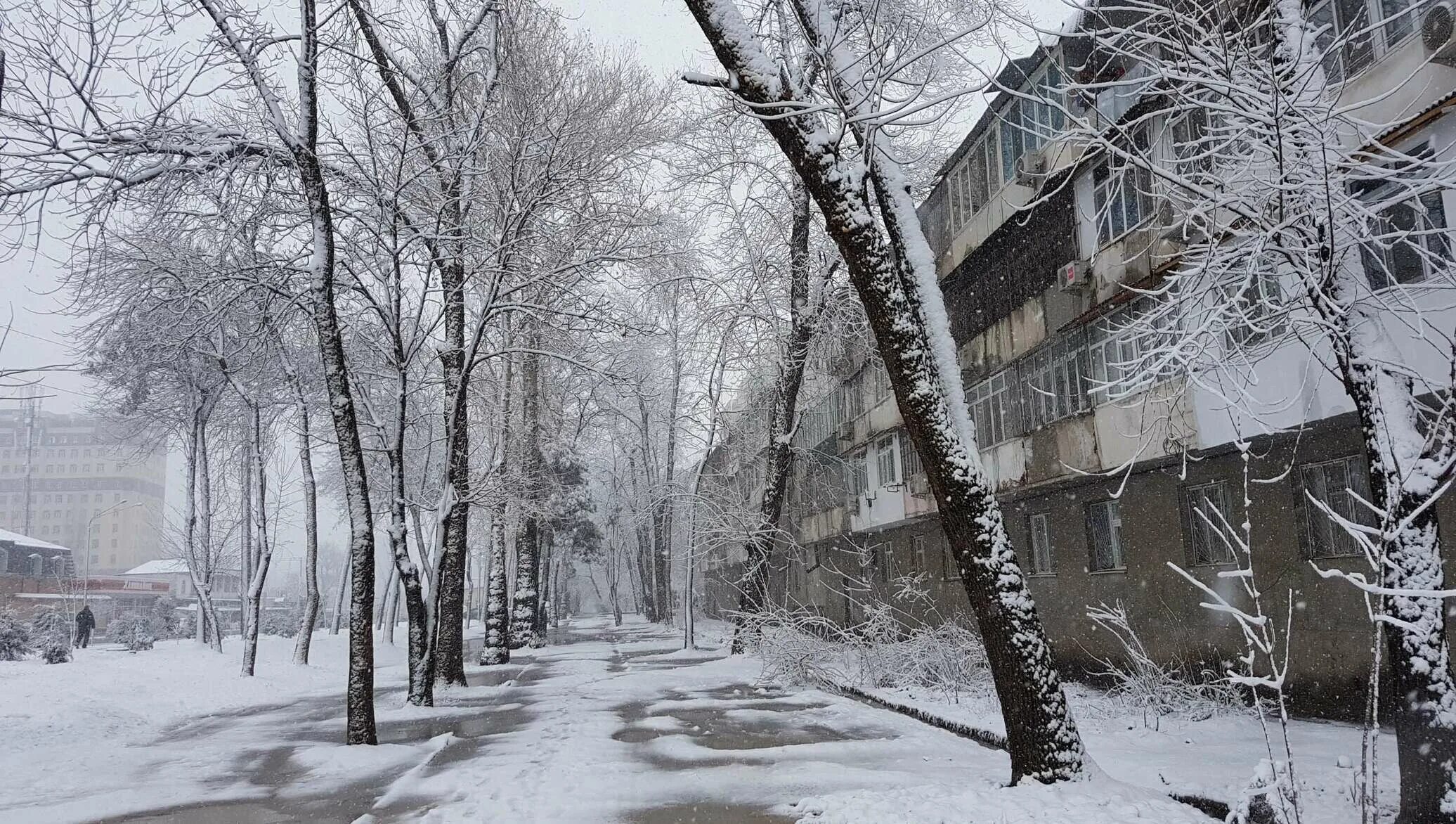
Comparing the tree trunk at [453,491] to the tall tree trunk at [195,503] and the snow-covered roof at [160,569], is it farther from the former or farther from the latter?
the snow-covered roof at [160,569]

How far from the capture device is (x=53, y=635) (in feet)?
95.0

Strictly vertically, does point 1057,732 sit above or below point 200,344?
below

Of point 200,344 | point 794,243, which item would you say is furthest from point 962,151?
point 200,344

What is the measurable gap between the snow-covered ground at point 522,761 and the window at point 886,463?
29.8 feet

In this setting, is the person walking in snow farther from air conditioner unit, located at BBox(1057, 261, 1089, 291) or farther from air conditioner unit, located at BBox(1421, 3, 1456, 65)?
air conditioner unit, located at BBox(1421, 3, 1456, 65)

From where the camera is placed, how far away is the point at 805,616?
17.0 m

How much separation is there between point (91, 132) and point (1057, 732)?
1090cm

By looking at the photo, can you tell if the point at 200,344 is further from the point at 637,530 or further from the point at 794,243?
the point at 637,530

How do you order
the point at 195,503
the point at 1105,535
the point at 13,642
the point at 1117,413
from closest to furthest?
the point at 1117,413
the point at 1105,535
the point at 13,642
the point at 195,503

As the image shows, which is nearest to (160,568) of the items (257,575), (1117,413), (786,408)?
(257,575)

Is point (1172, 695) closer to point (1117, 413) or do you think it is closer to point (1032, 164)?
point (1117, 413)

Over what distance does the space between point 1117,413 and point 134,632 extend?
35.6 m

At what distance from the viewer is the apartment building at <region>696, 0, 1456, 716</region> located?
9805 mm

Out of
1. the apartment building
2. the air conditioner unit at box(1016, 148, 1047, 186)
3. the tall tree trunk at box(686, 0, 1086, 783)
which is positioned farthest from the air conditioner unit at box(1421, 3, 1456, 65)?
the air conditioner unit at box(1016, 148, 1047, 186)
